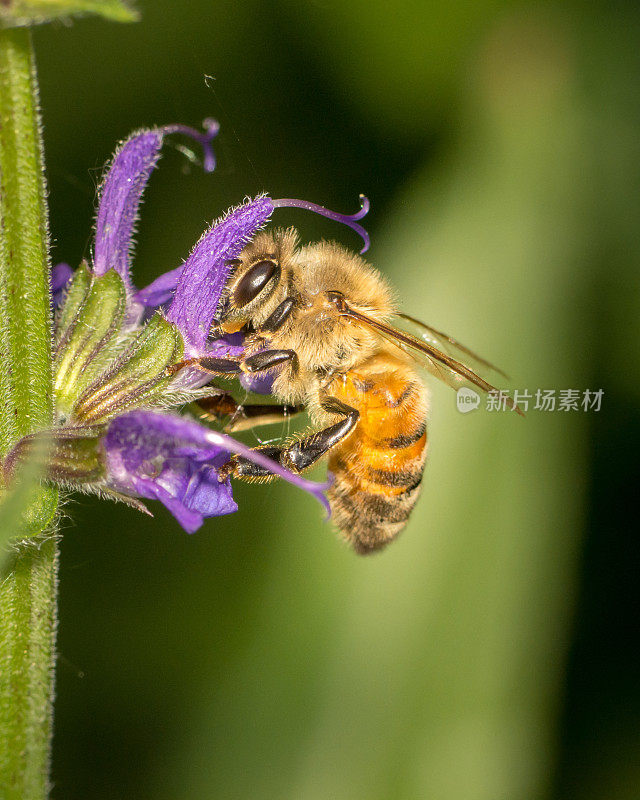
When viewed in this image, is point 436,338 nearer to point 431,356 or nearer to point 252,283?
point 431,356

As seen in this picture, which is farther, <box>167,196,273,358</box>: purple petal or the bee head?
the bee head

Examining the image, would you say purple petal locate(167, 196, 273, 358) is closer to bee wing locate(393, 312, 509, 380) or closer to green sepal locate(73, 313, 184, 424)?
green sepal locate(73, 313, 184, 424)

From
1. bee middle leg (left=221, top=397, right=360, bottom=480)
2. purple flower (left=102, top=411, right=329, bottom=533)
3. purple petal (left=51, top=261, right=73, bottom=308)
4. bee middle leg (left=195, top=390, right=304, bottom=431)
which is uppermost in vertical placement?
purple petal (left=51, top=261, right=73, bottom=308)

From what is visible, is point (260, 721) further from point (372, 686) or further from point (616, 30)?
point (616, 30)

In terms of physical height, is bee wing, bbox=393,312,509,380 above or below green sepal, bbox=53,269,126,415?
above

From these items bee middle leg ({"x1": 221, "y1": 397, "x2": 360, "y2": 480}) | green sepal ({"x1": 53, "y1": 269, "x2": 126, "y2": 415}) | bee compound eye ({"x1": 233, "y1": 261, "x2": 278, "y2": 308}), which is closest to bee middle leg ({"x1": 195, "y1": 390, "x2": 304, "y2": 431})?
bee middle leg ({"x1": 221, "y1": 397, "x2": 360, "y2": 480})

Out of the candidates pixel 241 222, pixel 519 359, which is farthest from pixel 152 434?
pixel 519 359
